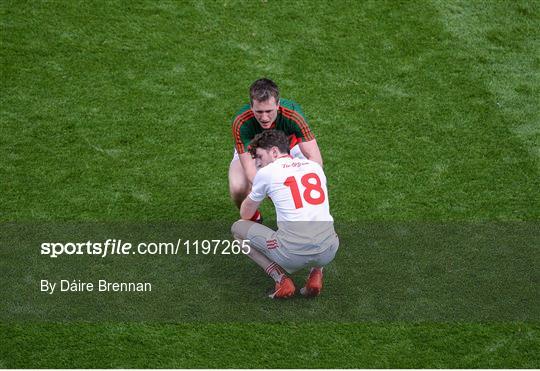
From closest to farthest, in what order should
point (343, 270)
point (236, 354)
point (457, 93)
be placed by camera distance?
point (236, 354), point (343, 270), point (457, 93)

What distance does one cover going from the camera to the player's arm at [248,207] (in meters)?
8.60

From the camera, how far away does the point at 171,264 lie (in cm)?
930

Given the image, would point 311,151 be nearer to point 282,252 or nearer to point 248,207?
point 248,207

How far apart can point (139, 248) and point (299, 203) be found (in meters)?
1.98

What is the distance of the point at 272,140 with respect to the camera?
8.46m

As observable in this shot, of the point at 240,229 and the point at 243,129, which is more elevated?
the point at 243,129

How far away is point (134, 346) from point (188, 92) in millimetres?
3968

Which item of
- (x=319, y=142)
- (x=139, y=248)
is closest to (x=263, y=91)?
(x=139, y=248)

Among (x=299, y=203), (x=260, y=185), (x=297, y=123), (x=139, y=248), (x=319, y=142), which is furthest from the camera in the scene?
(x=319, y=142)

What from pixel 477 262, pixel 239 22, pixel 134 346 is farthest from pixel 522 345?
pixel 239 22

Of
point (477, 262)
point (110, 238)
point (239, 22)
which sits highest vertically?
point (239, 22)

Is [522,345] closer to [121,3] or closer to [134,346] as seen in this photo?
[134,346]

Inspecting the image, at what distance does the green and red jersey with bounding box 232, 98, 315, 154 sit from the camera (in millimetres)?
9141

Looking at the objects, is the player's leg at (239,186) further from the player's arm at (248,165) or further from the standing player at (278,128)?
the player's arm at (248,165)
